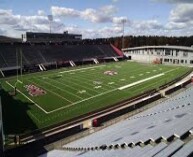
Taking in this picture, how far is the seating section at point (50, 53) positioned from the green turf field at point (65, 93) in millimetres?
7256

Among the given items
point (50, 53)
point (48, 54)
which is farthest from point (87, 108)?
point (50, 53)

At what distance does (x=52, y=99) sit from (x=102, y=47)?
45.9 metres

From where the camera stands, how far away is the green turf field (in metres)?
25.5

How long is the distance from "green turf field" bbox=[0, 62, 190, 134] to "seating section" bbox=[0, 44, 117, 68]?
286 inches

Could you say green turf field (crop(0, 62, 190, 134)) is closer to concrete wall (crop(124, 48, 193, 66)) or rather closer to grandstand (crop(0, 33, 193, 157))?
grandstand (crop(0, 33, 193, 157))

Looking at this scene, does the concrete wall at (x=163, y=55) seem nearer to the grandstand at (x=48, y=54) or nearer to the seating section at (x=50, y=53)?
the grandstand at (x=48, y=54)

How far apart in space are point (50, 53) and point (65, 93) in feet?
90.5

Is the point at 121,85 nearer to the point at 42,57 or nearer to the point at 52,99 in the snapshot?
the point at 52,99

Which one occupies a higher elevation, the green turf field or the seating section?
the seating section

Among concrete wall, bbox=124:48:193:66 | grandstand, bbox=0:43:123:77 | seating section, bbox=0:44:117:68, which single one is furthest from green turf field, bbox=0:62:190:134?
concrete wall, bbox=124:48:193:66

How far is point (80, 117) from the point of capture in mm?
25875

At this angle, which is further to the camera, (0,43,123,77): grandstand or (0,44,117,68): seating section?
(0,44,117,68): seating section

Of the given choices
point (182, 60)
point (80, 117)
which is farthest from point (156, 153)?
point (182, 60)

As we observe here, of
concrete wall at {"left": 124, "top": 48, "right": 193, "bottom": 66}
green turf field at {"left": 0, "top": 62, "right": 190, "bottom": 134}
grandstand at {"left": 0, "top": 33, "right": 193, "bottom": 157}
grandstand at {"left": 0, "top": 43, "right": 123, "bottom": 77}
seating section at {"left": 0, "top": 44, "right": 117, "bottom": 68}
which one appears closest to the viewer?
grandstand at {"left": 0, "top": 33, "right": 193, "bottom": 157}
